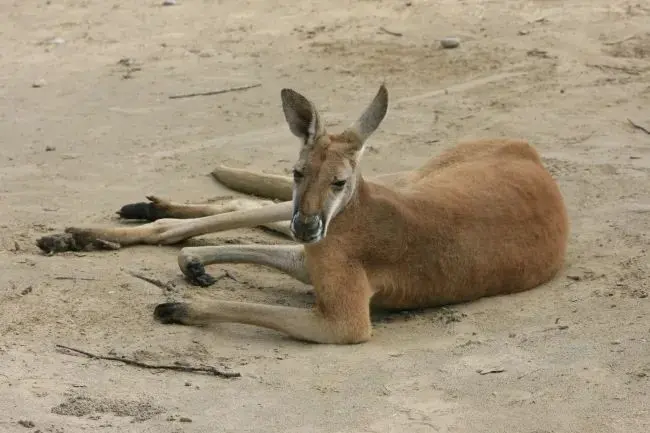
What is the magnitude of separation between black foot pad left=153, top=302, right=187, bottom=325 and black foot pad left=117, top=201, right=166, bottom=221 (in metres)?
1.39

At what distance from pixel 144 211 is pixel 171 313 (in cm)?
145

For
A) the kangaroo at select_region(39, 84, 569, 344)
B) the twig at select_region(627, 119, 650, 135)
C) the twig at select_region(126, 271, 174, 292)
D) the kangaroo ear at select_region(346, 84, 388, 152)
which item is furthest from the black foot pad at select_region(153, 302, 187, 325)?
the twig at select_region(627, 119, 650, 135)

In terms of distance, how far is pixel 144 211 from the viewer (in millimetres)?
6016

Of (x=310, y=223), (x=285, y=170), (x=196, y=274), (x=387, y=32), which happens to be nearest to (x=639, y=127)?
(x=285, y=170)

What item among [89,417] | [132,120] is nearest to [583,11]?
[132,120]

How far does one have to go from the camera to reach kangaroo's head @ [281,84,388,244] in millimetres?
4484

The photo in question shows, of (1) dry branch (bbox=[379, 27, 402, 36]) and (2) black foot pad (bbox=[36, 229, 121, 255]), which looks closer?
(2) black foot pad (bbox=[36, 229, 121, 255])

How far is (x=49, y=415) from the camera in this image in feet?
12.1

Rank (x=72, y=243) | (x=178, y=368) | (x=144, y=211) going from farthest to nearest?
(x=144, y=211) < (x=72, y=243) < (x=178, y=368)

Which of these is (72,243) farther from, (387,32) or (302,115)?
(387,32)

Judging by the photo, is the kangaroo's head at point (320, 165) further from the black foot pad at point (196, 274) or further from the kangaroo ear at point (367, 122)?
the black foot pad at point (196, 274)

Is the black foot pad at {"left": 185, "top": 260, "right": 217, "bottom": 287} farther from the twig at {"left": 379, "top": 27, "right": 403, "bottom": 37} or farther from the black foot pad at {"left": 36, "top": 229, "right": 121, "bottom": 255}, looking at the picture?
the twig at {"left": 379, "top": 27, "right": 403, "bottom": 37}

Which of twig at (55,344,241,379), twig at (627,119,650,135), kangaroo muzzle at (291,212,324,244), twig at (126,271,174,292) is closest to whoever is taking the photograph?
twig at (55,344,241,379)

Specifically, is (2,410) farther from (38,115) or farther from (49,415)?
(38,115)
